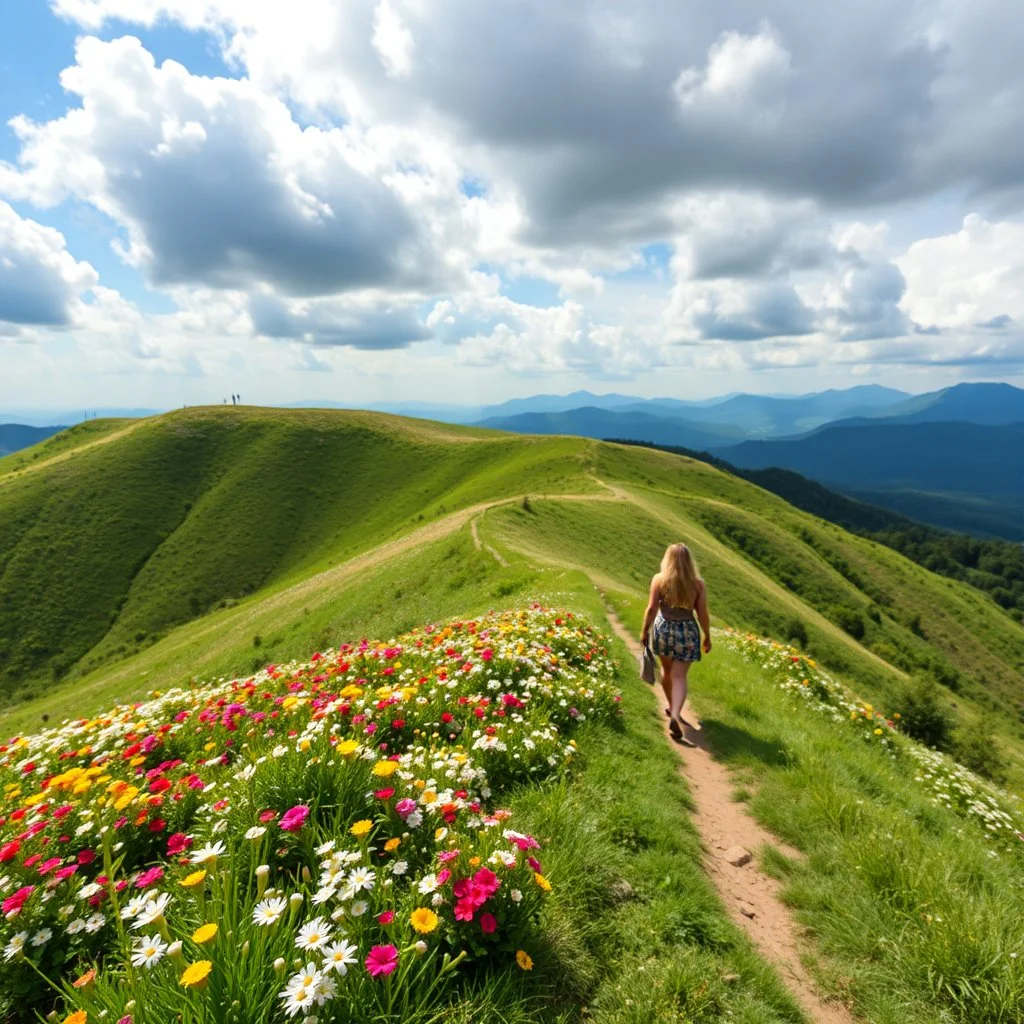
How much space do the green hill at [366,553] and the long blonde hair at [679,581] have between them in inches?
428

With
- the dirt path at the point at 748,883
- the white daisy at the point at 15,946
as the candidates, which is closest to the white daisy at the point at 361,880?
the white daisy at the point at 15,946

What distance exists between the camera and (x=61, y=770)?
550 cm

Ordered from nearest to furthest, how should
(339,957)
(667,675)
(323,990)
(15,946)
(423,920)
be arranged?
(323,990) → (339,957) → (423,920) → (15,946) → (667,675)

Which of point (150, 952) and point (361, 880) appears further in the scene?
point (361, 880)

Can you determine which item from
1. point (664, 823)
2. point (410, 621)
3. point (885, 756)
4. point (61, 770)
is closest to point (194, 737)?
point (61, 770)

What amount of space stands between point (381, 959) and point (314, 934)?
0.36m

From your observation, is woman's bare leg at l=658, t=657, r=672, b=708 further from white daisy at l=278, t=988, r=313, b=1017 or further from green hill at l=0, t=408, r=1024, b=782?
green hill at l=0, t=408, r=1024, b=782

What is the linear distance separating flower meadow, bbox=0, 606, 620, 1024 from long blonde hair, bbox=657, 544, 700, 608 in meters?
3.52

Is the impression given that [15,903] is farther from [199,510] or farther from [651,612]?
[199,510]

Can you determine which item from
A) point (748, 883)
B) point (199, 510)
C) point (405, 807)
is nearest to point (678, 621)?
point (748, 883)

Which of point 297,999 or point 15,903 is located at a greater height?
point 297,999

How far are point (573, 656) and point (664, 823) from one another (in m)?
4.16

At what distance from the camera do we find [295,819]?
11.0ft

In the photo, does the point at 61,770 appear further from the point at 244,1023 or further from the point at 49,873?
the point at 244,1023
